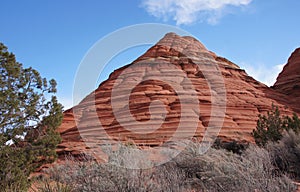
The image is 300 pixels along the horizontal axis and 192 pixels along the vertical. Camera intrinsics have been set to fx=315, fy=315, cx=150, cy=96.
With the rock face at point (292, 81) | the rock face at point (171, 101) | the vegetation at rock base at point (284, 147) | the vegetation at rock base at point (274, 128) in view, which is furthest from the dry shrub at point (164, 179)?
the rock face at point (292, 81)

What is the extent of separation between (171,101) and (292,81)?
17.4 meters

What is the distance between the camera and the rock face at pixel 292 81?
31.8m

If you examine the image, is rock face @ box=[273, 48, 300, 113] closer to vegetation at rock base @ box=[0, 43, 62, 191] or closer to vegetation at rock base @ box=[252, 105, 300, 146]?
vegetation at rock base @ box=[252, 105, 300, 146]

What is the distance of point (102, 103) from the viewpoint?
91.8 feet

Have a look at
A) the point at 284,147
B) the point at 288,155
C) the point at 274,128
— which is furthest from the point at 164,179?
the point at 274,128

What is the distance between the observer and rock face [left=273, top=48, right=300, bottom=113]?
31.8m

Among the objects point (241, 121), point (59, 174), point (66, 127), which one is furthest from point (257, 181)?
point (66, 127)

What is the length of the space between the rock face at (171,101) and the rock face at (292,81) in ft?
0.33

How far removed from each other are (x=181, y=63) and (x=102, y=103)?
9.81 metres

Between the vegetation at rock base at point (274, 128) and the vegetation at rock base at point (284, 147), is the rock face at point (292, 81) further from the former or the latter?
the vegetation at rock base at point (284, 147)

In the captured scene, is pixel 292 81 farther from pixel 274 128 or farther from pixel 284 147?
pixel 284 147

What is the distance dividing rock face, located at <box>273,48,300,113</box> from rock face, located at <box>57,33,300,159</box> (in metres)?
0.10

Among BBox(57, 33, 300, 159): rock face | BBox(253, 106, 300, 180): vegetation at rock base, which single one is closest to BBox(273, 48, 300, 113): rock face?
BBox(57, 33, 300, 159): rock face

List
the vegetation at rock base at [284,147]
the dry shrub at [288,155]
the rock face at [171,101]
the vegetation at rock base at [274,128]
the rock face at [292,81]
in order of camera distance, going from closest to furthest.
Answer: the dry shrub at [288,155] < the vegetation at rock base at [284,147] < the vegetation at rock base at [274,128] < the rock face at [171,101] < the rock face at [292,81]
